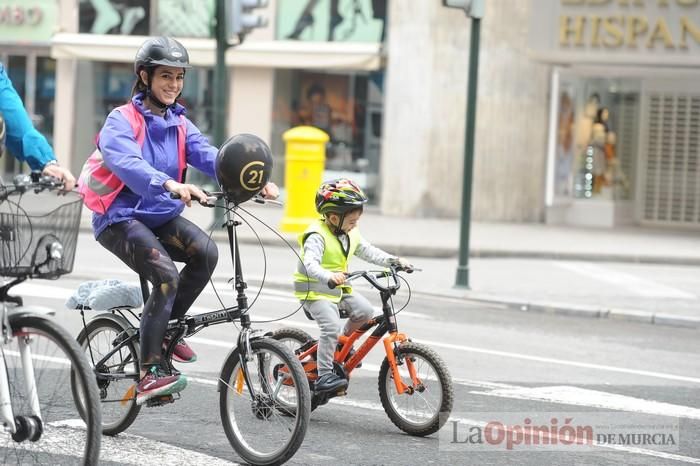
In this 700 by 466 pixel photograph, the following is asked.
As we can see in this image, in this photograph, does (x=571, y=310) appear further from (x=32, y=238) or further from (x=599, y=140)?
(x=599, y=140)

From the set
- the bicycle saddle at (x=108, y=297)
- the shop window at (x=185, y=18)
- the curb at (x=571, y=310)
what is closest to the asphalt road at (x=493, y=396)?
the curb at (x=571, y=310)

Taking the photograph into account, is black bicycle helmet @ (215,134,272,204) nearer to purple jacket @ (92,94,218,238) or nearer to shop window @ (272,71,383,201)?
purple jacket @ (92,94,218,238)

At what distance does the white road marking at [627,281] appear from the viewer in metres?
13.9

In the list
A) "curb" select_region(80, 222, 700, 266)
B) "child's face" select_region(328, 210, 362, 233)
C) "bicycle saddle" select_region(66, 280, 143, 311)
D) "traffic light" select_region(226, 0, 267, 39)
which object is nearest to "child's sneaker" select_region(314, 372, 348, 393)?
"child's face" select_region(328, 210, 362, 233)

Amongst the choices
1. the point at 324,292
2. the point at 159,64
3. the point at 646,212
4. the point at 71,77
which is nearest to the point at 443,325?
the point at 324,292

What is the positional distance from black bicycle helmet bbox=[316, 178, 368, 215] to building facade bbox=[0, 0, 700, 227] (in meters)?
14.8

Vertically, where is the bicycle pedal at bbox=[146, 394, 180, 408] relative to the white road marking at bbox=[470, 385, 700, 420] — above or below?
above

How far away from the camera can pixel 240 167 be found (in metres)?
5.66

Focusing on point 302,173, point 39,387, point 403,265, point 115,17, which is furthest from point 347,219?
point 115,17

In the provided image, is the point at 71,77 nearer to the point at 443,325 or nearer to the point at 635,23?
the point at 635,23

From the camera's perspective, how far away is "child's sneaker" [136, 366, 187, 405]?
5.83 meters

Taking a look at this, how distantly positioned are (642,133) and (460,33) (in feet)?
11.6

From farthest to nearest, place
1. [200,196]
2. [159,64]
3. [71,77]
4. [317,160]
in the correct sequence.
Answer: [71,77] < [317,160] < [159,64] < [200,196]

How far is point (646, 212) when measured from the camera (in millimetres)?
22859
